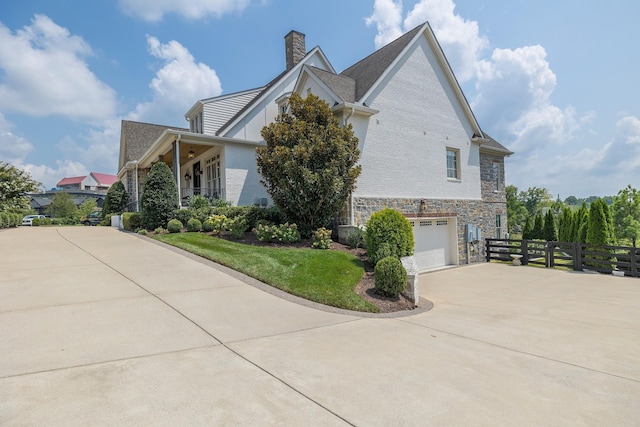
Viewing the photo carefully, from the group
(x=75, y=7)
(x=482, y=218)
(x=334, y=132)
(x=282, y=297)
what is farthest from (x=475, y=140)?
(x=75, y=7)

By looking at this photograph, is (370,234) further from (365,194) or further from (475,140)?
Answer: (475,140)

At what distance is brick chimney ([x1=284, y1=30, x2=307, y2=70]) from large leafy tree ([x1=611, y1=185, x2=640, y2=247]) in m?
20.4

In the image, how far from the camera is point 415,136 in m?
14.4

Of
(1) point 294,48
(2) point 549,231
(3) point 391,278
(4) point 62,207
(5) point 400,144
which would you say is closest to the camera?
(3) point 391,278

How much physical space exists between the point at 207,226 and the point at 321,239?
4.96m

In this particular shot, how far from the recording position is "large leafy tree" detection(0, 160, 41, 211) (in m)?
20.1

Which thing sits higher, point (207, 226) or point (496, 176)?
point (496, 176)

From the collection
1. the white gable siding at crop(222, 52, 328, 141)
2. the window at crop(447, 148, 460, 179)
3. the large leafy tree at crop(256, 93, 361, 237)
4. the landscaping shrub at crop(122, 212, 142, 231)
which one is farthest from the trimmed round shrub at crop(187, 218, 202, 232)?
the window at crop(447, 148, 460, 179)

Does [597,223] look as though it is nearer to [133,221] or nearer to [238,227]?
[238,227]

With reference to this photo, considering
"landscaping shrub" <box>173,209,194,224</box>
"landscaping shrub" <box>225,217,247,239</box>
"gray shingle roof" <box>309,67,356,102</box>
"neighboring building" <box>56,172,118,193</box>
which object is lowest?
"landscaping shrub" <box>225,217,247,239</box>

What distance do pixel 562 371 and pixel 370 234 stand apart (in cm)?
586

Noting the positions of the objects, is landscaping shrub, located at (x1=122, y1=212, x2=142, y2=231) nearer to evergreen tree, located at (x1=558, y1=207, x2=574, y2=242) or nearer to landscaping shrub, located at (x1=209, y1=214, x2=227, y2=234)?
landscaping shrub, located at (x1=209, y1=214, x2=227, y2=234)

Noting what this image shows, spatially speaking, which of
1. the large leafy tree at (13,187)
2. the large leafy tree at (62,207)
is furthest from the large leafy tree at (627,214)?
the large leafy tree at (62,207)

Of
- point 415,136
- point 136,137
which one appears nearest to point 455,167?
point 415,136
